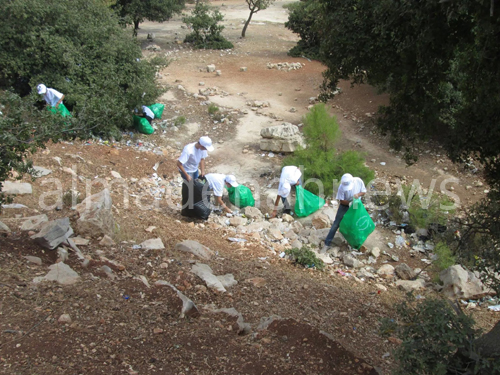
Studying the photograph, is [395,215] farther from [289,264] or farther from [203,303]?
[203,303]

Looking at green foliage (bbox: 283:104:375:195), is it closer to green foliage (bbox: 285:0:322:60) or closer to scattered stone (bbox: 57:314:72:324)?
scattered stone (bbox: 57:314:72:324)

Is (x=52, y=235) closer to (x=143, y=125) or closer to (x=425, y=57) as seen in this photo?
(x=425, y=57)

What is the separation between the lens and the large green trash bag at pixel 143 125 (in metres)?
10.6

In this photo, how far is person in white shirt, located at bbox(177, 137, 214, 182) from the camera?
695 cm

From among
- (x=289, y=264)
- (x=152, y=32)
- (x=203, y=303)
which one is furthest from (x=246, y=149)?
(x=152, y=32)

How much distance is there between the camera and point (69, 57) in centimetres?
1019

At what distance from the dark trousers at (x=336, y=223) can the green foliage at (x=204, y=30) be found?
44.2 ft

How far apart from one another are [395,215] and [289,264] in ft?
8.96

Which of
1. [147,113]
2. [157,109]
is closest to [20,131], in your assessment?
[147,113]

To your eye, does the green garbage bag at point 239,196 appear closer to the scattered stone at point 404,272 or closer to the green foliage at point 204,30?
the scattered stone at point 404,272

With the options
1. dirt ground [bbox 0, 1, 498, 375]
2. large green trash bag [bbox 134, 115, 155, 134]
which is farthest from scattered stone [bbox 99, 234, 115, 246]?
large green trash bag [bbox 134, 115, 155, 134]

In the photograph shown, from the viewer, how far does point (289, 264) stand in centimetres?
611

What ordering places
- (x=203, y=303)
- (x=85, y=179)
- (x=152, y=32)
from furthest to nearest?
1. (x=152, y=32)
2. (x=85, y=179)
3. (x=203, y=303)

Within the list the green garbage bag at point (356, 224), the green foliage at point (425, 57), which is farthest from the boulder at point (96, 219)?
the green garbage bag at point (356, 224)
